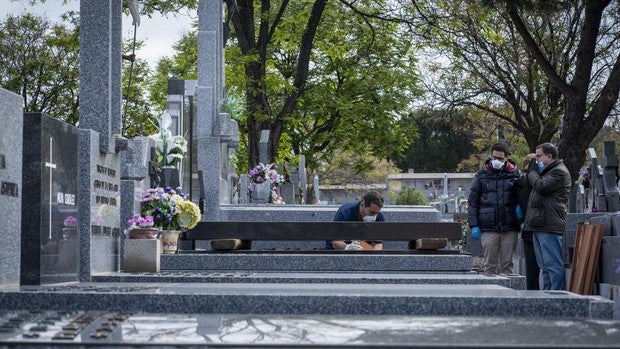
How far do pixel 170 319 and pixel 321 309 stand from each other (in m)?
1.31

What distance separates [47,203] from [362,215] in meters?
6.60

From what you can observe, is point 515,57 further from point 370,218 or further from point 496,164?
point 370,218

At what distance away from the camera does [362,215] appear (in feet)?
48.3

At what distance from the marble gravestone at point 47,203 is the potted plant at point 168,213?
3.03 m

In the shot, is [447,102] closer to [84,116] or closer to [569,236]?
[569,236]

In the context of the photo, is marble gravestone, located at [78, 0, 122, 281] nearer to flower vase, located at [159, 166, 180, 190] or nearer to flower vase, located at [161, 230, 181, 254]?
flower vase, located at [161, 230, 181, 254]

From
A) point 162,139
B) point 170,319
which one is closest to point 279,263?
point 162,139

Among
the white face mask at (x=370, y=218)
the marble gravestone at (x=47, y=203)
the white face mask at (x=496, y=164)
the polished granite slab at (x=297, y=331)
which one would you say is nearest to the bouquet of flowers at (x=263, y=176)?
the white face mask at (x=496, y=164)

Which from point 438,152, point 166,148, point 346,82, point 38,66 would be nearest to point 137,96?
point 38,66

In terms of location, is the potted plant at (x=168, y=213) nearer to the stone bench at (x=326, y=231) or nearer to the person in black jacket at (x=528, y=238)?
the stone bench at (x=326, y=231)

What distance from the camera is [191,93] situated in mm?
21906

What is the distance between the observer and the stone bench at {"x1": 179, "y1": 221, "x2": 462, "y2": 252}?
43.9 feet

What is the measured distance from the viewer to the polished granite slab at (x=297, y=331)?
416 centimetres

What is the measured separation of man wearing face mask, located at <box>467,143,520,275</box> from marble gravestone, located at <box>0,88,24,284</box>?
826 cm
